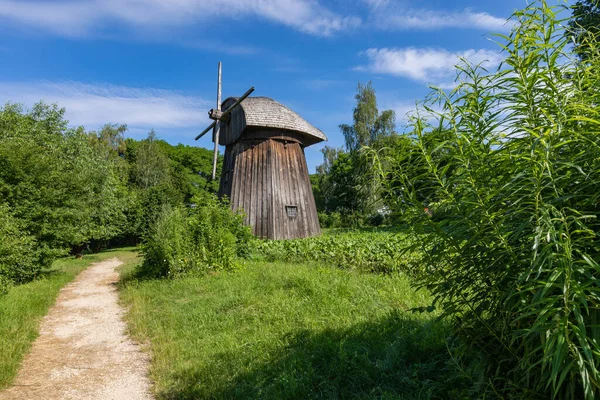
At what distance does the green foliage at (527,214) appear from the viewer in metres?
1.42

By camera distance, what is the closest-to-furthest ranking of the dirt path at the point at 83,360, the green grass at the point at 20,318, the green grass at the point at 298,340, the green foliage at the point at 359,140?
the green grass at the point at 298,340, the dirt path at the point at 83,360, the green grass at the point at 20,318, the green foliage at the point at 359,140

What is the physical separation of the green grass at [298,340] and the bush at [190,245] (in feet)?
6.14

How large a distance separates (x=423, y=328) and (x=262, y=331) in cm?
197

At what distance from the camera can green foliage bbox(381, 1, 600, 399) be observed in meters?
1.42

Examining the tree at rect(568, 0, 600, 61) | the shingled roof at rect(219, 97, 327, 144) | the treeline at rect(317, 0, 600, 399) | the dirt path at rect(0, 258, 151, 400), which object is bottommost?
the dirt path at rect(0, 258, 151, 400)

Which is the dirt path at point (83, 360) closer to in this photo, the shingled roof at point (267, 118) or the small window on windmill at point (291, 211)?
the small window on windmill at point (291, 211)

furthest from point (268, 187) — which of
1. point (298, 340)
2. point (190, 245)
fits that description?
point (298, 340)

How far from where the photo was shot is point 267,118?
15953 mm

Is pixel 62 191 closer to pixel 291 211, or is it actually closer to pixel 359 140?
pixel 291 211

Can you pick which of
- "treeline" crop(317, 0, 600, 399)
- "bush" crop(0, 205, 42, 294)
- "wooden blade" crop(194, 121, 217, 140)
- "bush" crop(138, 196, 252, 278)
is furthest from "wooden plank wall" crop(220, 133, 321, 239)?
"treeline" crop(317, 0, 600, 399)

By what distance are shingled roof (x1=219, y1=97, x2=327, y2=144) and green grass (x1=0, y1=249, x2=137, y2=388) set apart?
9.09m

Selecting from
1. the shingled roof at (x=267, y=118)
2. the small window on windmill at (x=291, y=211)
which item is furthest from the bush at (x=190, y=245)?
the shingled roof at (x=267, y=118)

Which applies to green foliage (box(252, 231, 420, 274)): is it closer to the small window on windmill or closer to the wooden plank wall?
the wooden plank wall

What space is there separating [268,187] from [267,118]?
2.99 metres
